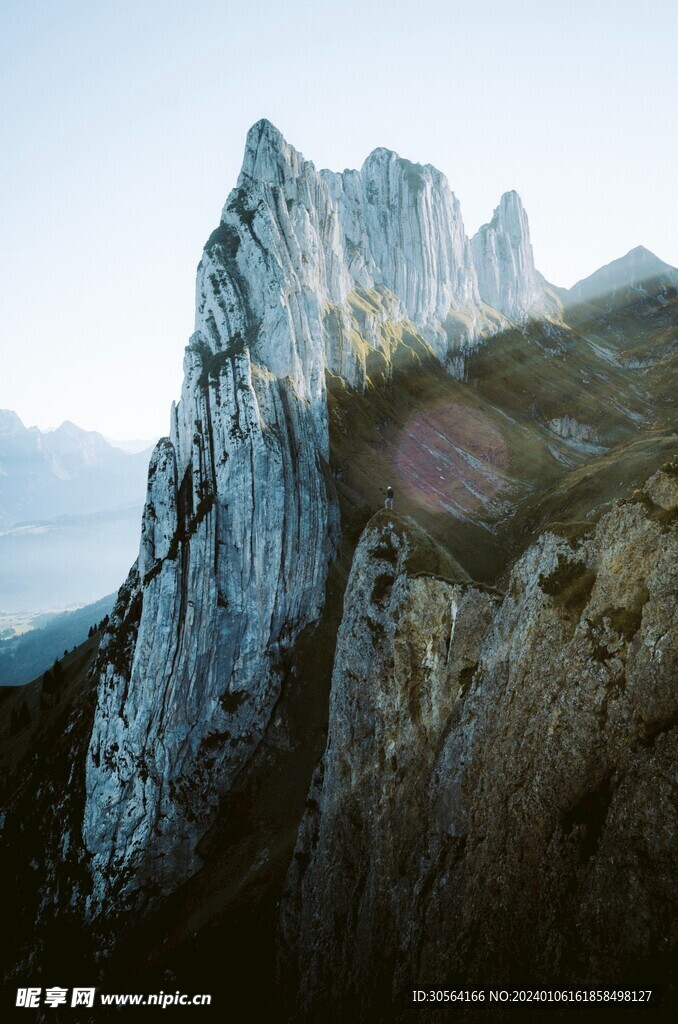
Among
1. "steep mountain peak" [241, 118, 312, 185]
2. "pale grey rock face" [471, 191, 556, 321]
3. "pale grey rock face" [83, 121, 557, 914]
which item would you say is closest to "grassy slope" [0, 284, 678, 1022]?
"pale grey rock face" [83, 121, 557, 914]

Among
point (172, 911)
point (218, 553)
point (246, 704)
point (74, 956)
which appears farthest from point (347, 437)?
point (74, 956)

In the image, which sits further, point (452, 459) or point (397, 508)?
point (452, 459)

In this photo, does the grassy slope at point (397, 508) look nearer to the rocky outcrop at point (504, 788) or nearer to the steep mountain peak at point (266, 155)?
the rocky outcrop at point (504, 788)

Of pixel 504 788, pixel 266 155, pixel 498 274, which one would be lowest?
pixel 504 788

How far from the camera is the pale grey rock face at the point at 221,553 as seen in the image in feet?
166

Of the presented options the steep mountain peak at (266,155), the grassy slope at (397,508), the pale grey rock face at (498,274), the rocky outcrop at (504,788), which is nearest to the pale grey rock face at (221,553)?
the steep mountain peak at (266,155)

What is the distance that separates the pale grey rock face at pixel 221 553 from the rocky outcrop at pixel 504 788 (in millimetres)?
18446

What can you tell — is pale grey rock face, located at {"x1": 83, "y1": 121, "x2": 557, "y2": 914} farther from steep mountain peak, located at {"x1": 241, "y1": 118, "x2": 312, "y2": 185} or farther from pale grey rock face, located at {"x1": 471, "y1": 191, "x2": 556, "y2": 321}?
pale grey rock face, located at {"x1": 471, "y1": 191, "x2": 556, "y2": 321}

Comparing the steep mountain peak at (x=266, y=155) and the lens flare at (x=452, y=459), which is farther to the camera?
the lens flare at (x=452, y=459)

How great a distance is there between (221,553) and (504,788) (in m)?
37.2

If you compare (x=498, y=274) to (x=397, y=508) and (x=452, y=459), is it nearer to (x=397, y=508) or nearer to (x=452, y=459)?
(x=452, y=459)

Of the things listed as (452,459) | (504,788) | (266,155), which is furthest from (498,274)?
(504,788)

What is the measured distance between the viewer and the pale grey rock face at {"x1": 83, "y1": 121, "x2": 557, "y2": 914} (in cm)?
5072

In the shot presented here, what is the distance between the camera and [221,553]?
54906mm
